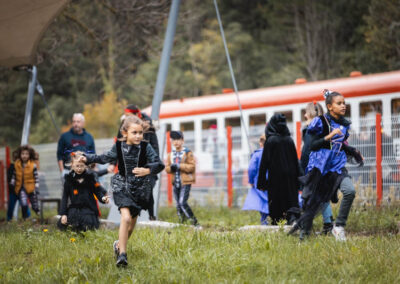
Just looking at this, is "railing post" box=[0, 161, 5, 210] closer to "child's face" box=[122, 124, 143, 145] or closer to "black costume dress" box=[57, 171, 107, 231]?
"black costume dress" box=[57, 171, 107, 231]

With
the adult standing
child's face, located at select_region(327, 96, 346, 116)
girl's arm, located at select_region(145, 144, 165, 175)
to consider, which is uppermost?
child's face, located at select_region(327, 96, 346, 116)

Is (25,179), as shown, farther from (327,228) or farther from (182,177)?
(327,228)

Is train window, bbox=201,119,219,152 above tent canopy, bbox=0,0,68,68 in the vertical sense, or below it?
below

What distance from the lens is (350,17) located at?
34031mm

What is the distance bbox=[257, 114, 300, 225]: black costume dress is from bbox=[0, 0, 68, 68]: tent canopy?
4325mm

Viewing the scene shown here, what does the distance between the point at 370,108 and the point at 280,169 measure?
26.0 feet

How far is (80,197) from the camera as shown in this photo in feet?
25.3

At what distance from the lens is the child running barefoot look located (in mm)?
5762

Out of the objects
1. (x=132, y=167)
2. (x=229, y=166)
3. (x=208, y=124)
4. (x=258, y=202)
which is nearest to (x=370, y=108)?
(x=229, y=166)

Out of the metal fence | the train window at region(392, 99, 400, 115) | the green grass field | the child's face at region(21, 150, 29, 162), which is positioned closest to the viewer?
the green grass field

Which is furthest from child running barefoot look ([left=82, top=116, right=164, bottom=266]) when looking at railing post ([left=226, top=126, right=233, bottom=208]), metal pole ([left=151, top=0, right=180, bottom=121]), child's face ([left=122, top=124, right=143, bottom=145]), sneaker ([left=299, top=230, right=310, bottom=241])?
railing post ([left=226, top=126, right=233, bottom=208])

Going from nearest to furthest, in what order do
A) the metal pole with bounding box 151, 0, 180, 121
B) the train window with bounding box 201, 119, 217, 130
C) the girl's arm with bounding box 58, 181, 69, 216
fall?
the girl's arm with bounding box 58, 181, 69, 216, the metal pole with bounding box 151, 0, 180, 121, the train window with bounding box 201, 119, 217, 130

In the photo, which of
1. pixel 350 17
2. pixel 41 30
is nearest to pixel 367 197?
pixel 41 30

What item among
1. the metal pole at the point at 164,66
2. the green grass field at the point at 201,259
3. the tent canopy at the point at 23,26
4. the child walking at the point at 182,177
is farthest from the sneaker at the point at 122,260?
the tent canopy at the point at 23,26
